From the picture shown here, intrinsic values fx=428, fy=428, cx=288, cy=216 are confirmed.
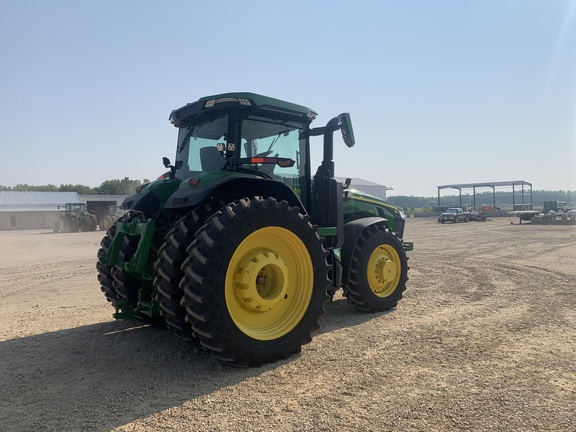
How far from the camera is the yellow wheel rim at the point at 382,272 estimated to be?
6.45 m

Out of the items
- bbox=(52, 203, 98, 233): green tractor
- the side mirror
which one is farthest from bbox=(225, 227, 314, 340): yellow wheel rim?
bbox=(52, 203, 98, 233): green tractor

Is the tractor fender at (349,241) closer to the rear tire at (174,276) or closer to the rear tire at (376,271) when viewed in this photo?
the rear tire at (376,271)

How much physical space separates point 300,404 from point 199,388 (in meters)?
Result: 0.93

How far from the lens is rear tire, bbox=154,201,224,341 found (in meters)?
3.97

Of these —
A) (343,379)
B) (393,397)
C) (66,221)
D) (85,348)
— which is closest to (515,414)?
(393,397)

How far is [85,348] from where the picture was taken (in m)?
4.88

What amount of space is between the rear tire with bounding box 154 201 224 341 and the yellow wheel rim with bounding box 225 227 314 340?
451 mm

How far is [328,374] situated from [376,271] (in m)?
2.80

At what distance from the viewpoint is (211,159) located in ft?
17.2

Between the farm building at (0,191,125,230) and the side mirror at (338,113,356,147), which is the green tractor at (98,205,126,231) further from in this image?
the side mirror at (338,113,356,147)

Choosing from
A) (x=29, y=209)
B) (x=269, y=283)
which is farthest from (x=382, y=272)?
(x=29, y=209)

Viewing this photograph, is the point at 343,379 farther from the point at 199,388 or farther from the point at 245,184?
the point at 245,184

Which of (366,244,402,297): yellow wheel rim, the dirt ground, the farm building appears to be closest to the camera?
the dirt ground

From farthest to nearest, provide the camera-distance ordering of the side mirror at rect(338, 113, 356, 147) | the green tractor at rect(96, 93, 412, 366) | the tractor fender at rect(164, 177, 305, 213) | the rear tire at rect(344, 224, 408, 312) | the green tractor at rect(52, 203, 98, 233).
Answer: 1. the green tractor at rect(52, 203, 98, 233)
2. the rear tire at rect(344, 224, 408, 312)
3. the side mirror at rect(338, 113, 356, 147)
4. the tractor fender at rect(164, 177, 305, 213)
5. the green tractor at rect(96, 93, 412, 366)
